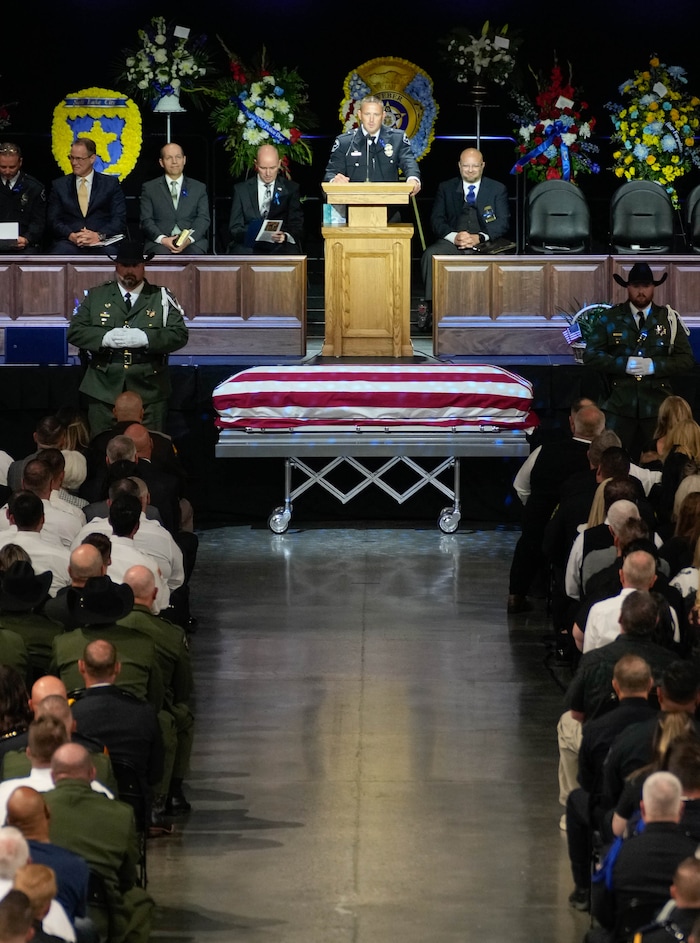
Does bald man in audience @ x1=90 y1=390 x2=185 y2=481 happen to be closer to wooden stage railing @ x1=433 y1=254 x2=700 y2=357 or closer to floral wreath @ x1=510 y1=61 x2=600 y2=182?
wooden stage railing @ x1=433 y1=254 x2=700 y2=357

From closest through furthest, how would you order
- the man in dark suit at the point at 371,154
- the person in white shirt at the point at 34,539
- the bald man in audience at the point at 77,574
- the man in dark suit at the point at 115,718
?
the man in dark suit at the point at 115,718 < the bald man in audience at the point at 77,574 < the person in white shirt at the point at 34,539 < the man in dark suit at the point at 371,154

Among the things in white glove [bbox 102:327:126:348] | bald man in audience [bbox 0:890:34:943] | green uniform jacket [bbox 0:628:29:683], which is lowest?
green uniform jacket [bbox 0:628:29:683]

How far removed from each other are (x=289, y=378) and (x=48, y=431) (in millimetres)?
2240

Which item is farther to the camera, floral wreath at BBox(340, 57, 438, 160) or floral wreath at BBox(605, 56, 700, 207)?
floral wreath at BBox(340, 57, 438, 160)

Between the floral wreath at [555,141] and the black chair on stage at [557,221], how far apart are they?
194cm

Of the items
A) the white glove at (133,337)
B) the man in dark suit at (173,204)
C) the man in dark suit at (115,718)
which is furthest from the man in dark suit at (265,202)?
the man in dark suit at (115,718)

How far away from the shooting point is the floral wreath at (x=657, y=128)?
49.7 ft

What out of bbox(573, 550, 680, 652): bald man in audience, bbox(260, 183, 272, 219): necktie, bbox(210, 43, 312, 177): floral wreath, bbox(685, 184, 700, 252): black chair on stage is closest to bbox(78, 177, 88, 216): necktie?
bbox(260, 183, 272, 219): necktie

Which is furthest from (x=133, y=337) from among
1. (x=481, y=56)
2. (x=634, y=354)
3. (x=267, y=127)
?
(x=481, y=56)

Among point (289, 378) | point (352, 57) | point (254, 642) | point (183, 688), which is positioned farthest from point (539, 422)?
point (352, 57)

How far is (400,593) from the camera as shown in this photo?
990 centimetres

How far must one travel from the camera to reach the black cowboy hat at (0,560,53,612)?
648cm

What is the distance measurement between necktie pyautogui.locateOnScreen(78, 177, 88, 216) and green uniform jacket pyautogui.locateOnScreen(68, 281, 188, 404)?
2.19 metres

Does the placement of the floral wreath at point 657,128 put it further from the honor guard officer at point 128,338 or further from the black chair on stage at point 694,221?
the honor guard officer at point 128,338
